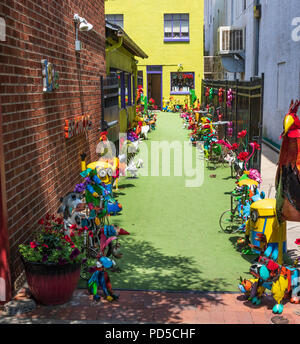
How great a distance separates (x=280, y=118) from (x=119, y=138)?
18.5 feet

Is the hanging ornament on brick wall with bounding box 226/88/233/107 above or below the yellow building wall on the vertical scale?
below

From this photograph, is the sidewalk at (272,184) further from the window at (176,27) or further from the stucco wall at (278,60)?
the window at (176,27)

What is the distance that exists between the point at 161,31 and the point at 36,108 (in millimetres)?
30398

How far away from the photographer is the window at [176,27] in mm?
35281

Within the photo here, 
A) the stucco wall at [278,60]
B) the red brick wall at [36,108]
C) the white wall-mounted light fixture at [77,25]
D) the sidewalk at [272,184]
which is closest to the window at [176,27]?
the stucco wall at [278,60]

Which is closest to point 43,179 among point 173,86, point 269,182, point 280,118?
point 269,182

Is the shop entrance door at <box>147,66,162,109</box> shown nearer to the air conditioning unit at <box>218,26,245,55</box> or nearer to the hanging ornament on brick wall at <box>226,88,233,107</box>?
the air conditioning unit at <box>218,26,245,55</box>

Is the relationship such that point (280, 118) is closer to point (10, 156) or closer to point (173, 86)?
point (10, 156)

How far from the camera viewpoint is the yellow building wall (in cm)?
3509

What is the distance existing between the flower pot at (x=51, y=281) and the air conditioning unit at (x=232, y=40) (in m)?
21.6

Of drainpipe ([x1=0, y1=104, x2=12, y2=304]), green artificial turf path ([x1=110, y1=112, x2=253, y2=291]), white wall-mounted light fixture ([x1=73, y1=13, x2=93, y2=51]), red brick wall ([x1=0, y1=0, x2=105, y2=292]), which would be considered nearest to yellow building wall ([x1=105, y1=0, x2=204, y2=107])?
green artificial turf path ([x1=110, y1=112, x2=253, y2=291])

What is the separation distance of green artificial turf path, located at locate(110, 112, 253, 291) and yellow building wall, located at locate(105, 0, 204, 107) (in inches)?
959

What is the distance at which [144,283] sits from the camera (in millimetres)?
6262

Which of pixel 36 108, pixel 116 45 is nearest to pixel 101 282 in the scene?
pixel 36 108
